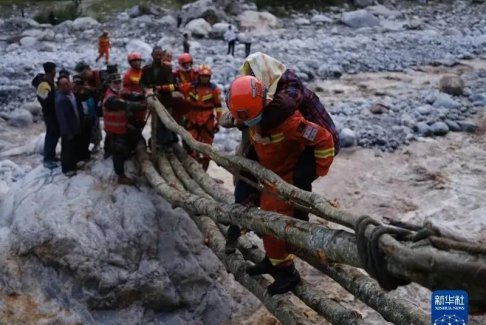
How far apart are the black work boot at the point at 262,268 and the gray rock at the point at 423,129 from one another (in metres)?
6.79

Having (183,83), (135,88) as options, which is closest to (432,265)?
(135,88)

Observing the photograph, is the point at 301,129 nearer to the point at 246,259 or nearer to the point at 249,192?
the point at 249,192

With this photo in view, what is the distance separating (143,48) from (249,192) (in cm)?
1271

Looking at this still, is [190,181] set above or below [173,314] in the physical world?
above

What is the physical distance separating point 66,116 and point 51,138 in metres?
0.76

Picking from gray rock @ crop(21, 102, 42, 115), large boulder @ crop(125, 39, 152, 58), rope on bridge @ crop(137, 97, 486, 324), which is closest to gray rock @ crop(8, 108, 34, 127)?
gray rock @ crop(21, 102, 42, 115)

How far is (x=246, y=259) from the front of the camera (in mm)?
4871

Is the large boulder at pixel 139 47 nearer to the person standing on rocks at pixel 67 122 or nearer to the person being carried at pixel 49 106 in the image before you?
the person being carried at pixel 49 106

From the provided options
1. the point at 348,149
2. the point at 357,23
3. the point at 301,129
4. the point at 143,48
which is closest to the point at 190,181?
the point at 301,129

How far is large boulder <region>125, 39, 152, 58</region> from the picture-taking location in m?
16.2

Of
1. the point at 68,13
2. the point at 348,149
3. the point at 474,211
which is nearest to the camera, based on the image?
the point at 474,211

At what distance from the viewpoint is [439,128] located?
34.3 ft

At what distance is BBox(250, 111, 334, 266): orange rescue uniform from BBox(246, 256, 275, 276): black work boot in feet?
0.61

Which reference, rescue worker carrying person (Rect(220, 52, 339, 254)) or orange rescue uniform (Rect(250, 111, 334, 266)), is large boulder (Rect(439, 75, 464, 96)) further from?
orange rescue uniform (Rect(250, 111, 334, 266))
